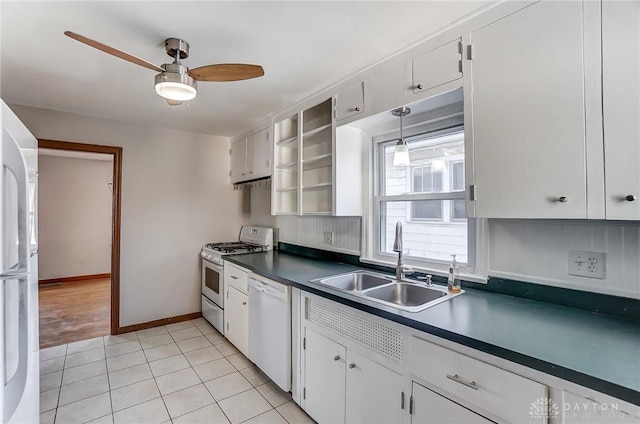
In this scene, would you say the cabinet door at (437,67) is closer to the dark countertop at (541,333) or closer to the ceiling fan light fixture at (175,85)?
the dark countertop at (541,333)

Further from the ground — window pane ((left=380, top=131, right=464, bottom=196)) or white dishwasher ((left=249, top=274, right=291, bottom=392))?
window pane ((left=380, top=131, right=464, bottom=196))

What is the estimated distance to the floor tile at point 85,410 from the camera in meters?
1.98

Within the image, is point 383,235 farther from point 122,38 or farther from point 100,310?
point 100,310

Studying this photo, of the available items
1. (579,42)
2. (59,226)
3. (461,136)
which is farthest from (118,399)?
(59,226)

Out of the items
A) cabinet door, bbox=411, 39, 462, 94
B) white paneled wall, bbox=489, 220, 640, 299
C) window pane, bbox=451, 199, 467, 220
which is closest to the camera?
white paneled wall, bbox=489, 220, 640, 299

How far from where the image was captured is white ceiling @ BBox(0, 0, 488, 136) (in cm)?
147

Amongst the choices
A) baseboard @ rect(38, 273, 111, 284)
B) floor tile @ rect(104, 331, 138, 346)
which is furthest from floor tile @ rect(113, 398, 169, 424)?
baseboard @ rect(38, 273, 111, 284)

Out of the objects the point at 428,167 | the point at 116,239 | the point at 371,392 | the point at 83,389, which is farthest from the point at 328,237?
the point at 116,239

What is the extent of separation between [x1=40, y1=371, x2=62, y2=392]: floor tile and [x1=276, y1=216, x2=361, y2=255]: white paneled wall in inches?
89.2

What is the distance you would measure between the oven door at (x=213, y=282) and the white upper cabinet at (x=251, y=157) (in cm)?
112

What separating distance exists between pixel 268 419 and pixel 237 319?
103cm

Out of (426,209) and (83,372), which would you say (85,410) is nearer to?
(83,372)

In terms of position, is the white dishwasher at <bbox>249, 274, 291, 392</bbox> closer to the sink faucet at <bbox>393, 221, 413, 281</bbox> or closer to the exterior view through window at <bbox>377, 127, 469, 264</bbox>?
the sink faucet at <bbox>393, 221, 413, 281</bbox>

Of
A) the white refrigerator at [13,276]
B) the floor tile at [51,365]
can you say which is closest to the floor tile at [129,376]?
the floor tile at [51,365]
